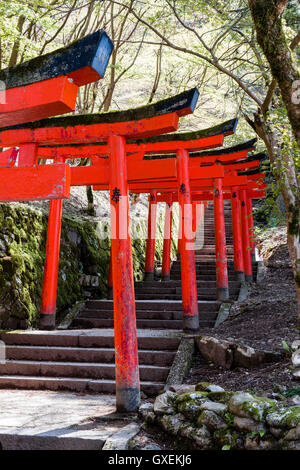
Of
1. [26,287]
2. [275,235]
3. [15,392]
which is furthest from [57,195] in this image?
[275,235]

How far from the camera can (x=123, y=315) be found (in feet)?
18.7

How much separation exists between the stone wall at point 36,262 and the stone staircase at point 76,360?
669mm

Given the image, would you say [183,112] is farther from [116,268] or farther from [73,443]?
[73,443]

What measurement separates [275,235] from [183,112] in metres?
15.8

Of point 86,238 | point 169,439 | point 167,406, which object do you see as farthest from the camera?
point 86,238

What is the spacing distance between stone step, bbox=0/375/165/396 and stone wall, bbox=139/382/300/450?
2051 mm

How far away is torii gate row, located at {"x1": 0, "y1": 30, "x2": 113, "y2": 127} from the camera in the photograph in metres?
4.07

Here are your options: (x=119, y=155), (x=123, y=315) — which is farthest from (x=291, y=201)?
(x=123, y=315)

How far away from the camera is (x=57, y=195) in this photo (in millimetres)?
5195

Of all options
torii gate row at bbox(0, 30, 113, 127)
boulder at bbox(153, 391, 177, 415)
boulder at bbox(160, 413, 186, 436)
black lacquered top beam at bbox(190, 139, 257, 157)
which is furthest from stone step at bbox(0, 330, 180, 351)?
black lacquered top beam at bbox(190, 139, 257, 157)

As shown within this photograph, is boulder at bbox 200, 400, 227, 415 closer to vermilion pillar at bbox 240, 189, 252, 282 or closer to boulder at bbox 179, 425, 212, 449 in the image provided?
boulder at bbox 179, 425, 212, 449

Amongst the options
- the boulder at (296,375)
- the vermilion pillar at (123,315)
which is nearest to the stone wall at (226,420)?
the boulder at (296,375)

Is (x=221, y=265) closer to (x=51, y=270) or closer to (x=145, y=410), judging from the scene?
(x=51, y=270)
